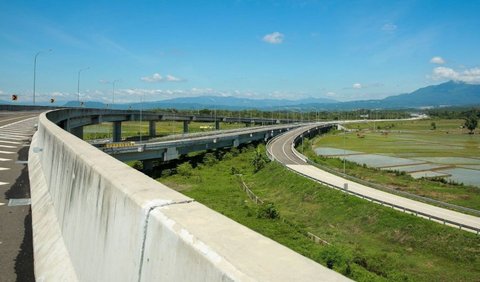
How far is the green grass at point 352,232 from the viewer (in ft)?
98.2

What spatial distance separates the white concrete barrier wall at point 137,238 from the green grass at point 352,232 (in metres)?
22.3

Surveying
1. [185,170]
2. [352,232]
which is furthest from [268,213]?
[185,170]

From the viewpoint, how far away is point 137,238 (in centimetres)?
473

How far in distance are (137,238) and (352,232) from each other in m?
38.3

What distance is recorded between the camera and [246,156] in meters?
90.4

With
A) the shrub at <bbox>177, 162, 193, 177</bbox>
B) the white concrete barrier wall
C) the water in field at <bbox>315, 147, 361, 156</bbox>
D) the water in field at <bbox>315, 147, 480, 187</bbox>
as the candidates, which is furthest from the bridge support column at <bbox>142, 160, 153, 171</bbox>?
the white concrete barrier wall

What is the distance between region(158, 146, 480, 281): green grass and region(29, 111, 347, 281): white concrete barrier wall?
22.3 metres

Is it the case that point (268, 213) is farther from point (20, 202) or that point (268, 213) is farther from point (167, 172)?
point (20, 202)

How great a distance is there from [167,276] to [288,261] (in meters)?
1.29

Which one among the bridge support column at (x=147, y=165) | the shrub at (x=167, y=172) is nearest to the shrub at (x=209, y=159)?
the shrub at (x=167, y=172)

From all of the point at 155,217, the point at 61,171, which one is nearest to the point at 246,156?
the point at 61,171

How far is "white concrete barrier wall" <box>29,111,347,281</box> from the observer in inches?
130

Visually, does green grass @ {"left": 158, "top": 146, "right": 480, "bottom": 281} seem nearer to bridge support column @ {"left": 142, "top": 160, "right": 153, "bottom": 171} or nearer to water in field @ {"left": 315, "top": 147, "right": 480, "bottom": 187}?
bridge support column @ {"left": 142, "top": 160, "right": 153, "bottom": 171}

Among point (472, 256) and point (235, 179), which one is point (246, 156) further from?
point (472, 256)
